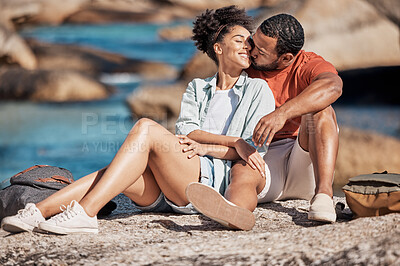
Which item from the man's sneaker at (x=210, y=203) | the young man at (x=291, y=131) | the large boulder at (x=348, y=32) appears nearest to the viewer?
the man's sneaker at (x=210, y=203)

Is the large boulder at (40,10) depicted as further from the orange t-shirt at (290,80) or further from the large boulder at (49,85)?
the orange t-shirt at (290,80)

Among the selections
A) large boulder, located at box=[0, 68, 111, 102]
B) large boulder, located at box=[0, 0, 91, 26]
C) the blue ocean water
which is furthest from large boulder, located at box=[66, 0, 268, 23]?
large boulder, located at box=[0, 68, 111, 102]

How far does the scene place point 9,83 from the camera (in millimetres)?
12133

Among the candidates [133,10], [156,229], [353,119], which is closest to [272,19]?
[156,229]

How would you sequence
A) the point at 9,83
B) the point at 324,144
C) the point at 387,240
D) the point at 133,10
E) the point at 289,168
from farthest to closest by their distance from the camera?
the point at 133,10
the point at 9,83
the point at 289,168
the point at 324,144
the point at 387,240

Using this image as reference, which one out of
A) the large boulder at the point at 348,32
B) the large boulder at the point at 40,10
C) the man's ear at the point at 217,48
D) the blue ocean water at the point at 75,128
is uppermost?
the large boulder at the point at 40,10

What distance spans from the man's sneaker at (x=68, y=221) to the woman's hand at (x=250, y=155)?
0.78 m

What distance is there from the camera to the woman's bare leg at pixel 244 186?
2.47 m

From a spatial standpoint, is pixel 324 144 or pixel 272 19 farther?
pixel 272 19

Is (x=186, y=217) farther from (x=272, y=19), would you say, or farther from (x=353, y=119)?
(x=353, y=119)

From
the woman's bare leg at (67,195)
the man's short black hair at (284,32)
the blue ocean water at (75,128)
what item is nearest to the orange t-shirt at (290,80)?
the man's short black hair at (284,32)

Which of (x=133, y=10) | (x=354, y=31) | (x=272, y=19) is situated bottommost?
(x=272, y=19)

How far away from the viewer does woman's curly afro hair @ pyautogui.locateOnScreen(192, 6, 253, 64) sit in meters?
3.02

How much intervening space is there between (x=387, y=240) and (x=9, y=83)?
11.3 m
